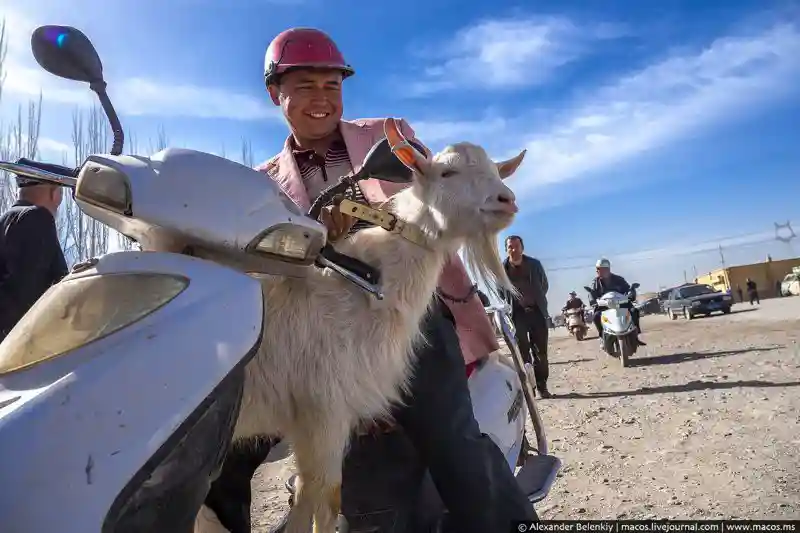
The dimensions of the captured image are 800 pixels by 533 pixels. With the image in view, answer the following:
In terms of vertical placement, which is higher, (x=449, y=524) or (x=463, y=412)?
(x=463, y=412)

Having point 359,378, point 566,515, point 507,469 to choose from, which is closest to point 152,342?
point 359,378

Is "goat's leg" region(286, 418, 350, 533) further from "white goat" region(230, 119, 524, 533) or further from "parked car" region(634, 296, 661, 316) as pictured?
"parked car" region(634, 296, 661, 316)

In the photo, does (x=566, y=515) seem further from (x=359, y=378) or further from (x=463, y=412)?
(x=359, y=378)

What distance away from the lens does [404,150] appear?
89.1 inches

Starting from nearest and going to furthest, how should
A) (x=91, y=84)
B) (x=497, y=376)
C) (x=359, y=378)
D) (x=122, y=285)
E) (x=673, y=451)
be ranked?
(x=122, y=285), (x=91, y=84), (x=359, y=378), (x=497, y=376), (x=673, y=451)

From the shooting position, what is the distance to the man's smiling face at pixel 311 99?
8.04 feet

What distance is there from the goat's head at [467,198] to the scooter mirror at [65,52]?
1088mm

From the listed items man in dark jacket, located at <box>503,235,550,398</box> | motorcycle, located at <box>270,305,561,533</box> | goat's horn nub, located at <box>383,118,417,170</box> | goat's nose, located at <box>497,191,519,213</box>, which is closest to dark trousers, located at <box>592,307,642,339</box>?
man in dark jacket, located at <box>503,235,550,398</box>

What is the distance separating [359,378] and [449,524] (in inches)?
29.7

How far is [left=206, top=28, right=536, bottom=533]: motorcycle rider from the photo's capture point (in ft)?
7.28

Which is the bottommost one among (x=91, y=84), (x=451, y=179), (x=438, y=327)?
(x=438, y=327)

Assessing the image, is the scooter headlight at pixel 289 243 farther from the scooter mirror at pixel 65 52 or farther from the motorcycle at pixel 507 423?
the motorcycle at pixel 507 423

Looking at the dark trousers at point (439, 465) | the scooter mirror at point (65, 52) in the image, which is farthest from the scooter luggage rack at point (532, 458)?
the scooter mirror at point (65, 52)

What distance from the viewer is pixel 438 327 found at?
7.90 ft
